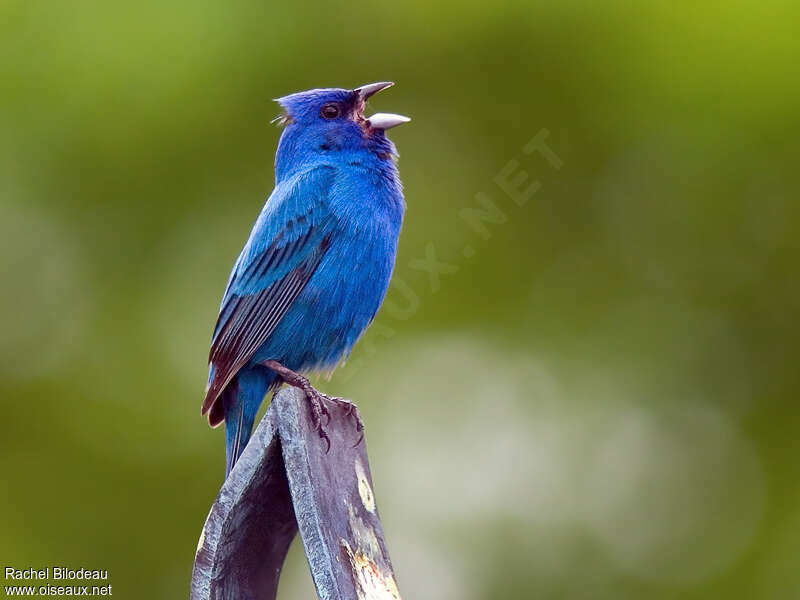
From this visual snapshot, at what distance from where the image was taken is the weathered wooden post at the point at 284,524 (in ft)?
9.90

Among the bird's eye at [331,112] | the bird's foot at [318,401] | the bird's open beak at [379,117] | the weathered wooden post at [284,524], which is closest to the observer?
the weathered wooden post at [284,524]

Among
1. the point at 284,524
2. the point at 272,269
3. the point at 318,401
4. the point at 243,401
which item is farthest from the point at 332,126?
the point at 284,524

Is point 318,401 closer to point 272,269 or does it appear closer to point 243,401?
point 243,401

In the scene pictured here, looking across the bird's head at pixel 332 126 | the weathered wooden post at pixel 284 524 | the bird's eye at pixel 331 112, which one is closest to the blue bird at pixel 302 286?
the bird's head at pixel 332 126

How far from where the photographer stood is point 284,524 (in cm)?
338

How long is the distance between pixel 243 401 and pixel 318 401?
1513mm

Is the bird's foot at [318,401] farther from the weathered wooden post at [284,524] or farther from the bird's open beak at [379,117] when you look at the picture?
the bird's open beak at [379,117]

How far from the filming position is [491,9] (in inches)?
285

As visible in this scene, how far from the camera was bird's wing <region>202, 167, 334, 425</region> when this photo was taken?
5.34m

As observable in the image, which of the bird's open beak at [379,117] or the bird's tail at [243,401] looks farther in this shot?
the bird's open beak at [379,117]

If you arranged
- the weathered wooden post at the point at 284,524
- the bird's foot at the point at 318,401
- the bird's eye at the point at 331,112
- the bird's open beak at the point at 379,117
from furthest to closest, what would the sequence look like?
the bird's eye at the point at 331,112 < the bird's open beak at the point at 379,117 < the bird's foot at the point at 318,401 < the weathered wooden post at the point at 284,524

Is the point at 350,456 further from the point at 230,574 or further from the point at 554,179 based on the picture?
the point at 554,179

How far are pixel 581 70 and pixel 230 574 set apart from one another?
4956 mm

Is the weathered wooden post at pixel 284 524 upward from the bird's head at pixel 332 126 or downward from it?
downward
